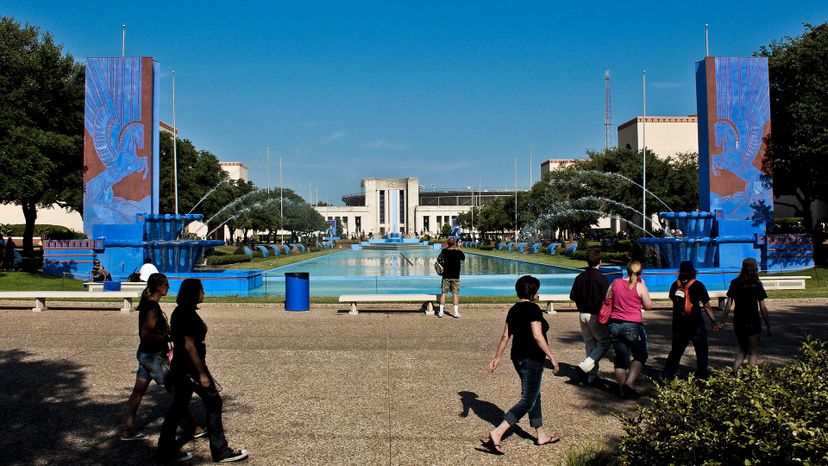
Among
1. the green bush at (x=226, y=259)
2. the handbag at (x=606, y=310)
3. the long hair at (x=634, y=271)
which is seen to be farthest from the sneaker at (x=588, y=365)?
the green bush at (x=226, y=259)

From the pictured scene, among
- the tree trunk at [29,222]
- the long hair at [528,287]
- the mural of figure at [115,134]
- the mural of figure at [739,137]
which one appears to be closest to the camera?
the long hair at [528,287]

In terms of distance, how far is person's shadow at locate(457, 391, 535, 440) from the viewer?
6543mm

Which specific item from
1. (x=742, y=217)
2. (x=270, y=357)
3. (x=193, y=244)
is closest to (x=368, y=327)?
(x=270, y=357)

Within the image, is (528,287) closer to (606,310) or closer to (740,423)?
(606,310)

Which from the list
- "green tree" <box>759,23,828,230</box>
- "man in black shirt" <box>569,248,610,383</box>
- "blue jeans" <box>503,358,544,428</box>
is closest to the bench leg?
"man in black shirt" <box>569,248,610,383</box>

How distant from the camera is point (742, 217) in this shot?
2788 cm

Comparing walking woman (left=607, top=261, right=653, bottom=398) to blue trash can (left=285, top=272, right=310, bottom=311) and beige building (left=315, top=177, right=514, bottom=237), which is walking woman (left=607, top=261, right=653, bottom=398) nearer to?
blue trash can (left=285, top=272, right=310, bottom=311)

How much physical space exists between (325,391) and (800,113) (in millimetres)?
27588

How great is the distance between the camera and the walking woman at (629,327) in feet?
24.8

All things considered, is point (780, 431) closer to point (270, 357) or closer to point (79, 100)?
point (270, 357)

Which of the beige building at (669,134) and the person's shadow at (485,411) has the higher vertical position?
the beige building at (669,134)

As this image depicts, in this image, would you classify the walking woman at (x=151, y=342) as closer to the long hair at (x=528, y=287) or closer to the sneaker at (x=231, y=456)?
the sneaker at (x=231, y=456)

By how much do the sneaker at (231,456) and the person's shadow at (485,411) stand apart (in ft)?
7.75

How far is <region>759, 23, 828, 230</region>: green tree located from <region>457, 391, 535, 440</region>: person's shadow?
24686 mm
